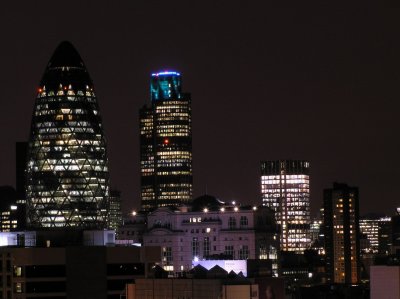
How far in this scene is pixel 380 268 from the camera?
184m

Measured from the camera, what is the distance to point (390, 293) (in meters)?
182

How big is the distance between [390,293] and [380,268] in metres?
3.69
